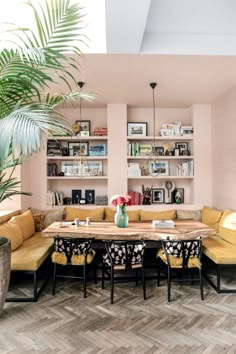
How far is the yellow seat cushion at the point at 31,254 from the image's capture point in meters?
3.14

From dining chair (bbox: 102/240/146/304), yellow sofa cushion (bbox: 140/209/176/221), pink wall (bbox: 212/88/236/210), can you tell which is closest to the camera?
dining chair (bbox: 102/240/146/304)

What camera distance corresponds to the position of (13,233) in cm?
357

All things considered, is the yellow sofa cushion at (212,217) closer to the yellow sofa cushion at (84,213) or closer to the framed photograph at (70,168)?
the yellow sofa cushion at (84,213)

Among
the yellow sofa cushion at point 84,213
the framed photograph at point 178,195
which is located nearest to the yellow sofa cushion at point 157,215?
the framed photograph at point 178,195

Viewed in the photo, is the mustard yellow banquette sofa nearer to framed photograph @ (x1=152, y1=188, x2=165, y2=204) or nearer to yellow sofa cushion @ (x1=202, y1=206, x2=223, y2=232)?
framed photograph @ (x1=152, y1=188, x2=165, y2=204)

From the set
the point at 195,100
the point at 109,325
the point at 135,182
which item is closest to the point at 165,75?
the point at 195,100

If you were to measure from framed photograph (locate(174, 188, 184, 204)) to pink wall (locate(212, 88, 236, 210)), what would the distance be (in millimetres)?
600

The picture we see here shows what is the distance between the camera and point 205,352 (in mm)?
2223

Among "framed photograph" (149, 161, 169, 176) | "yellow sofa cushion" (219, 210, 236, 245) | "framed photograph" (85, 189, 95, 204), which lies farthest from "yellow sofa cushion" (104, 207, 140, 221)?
"yellow sofa cushion" (219, 210, 236, 245)

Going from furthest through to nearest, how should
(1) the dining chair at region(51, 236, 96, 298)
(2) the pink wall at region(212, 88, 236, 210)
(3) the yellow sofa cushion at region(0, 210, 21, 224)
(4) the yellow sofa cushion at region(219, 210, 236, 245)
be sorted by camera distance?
(2) the pink wall at region(212, 88, 236, 210), (3) the yellow sofa cushion at region(0, 210, 21, 224), (4) the yellow sofa cushion at region(219, 210, 236, 245), (1) the dining chair at region(51, 236, 96, 298)

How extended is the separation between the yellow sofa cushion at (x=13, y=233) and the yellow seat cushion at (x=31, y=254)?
7cm

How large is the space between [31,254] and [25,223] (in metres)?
0.95

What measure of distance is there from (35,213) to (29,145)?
3407 mm

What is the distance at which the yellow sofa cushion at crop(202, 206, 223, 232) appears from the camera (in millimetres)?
4410
